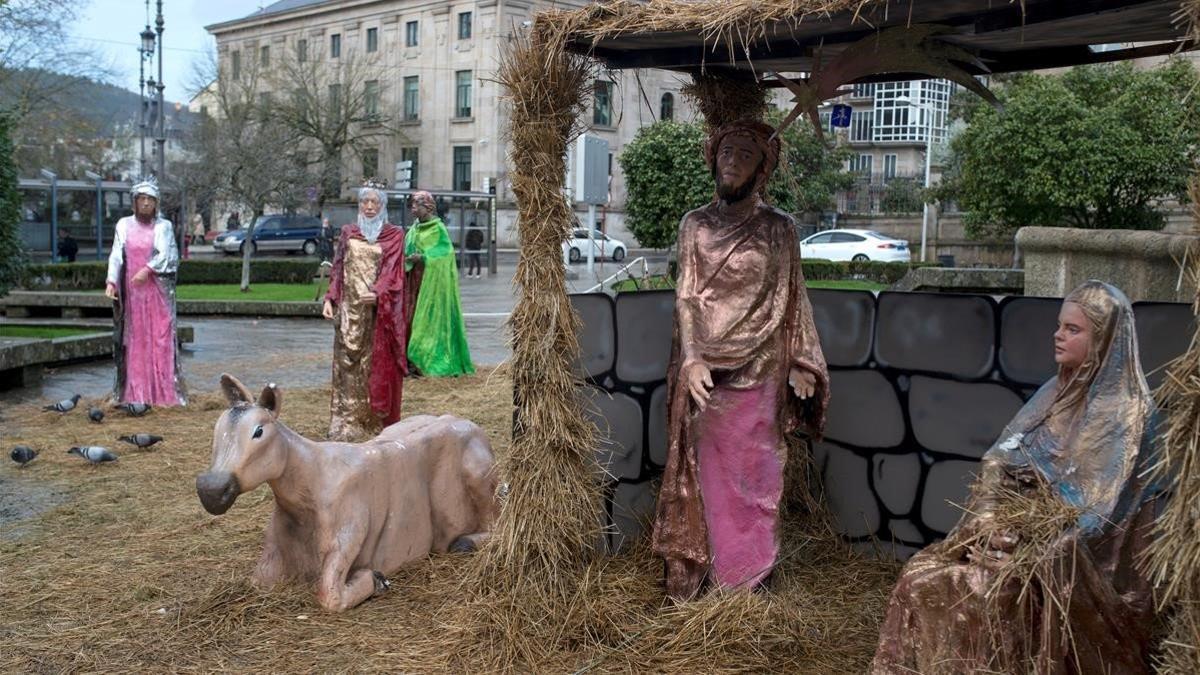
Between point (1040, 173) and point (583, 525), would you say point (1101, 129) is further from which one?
point (583, 525)

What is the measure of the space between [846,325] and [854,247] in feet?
93.2

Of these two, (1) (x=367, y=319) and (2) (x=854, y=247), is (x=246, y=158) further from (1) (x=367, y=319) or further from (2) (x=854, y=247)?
(1) (x=367, y=319)

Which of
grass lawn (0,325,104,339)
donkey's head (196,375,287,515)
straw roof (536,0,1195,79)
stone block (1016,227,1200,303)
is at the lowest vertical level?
grass lawn (0,325,104,339)

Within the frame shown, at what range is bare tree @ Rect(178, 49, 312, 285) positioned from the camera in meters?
30.2

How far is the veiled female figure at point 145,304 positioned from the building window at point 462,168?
4150cm

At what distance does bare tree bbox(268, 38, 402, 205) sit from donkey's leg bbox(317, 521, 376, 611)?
4494 centimetres

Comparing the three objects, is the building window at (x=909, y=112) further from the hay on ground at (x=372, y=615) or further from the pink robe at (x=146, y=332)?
the hay on ground at (x=372, y=615)

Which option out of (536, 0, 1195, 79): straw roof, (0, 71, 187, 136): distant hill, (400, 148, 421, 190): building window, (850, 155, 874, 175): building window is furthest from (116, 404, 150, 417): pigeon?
(850, 155, 874, 175): building window

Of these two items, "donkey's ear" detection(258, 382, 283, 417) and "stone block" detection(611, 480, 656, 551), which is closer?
"donkey's ear" detection(258, 382, 283, 417)

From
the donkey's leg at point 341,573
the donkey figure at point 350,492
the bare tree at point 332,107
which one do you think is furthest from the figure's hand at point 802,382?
the bare tree at point 332,107

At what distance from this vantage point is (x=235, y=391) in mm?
4848

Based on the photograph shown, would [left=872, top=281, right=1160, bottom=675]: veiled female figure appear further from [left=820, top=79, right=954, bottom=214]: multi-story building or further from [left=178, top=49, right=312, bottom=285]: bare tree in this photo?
[left=820, top=79, right=954, bottom=214]: multi-story building

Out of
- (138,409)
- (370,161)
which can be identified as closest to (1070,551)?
(138,409)

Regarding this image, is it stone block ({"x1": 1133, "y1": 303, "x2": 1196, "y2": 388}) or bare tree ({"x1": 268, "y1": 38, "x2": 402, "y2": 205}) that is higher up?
bare tree ({"x1": 268, "y1": 38, "x2": 402, "y2": 205})
